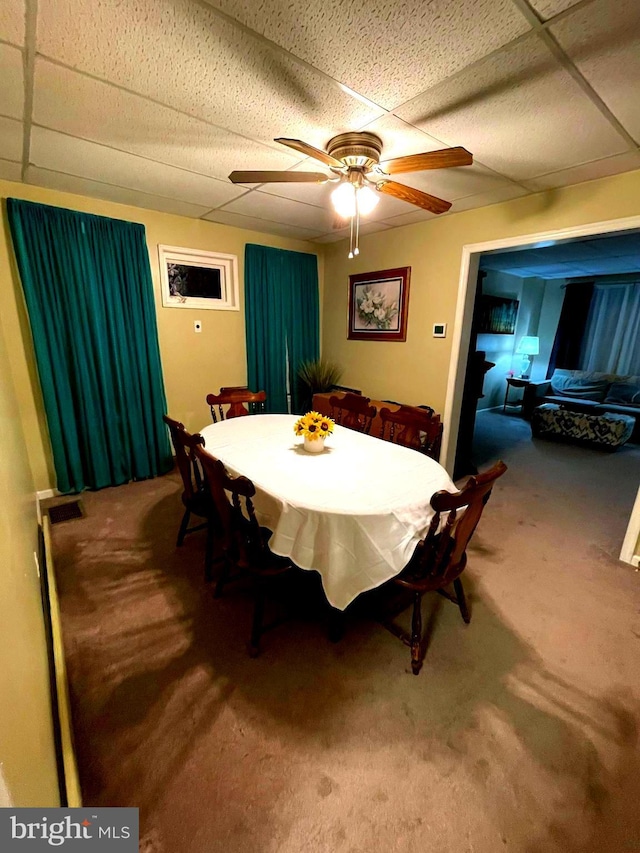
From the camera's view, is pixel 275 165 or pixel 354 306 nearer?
pixel 275 165

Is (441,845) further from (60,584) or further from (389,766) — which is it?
(60,584)

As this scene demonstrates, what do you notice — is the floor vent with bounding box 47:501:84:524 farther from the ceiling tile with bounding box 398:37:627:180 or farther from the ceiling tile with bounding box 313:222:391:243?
the ceiling tile with bounding box 313:222:391:243

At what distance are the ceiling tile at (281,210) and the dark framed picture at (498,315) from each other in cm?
335

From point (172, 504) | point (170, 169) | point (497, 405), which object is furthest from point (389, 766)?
point (497, 405)

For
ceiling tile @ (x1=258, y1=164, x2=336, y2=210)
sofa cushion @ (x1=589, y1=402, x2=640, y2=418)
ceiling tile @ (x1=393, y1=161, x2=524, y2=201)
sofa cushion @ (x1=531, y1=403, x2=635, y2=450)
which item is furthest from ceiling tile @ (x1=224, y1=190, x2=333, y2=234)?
sofa cushion @ (x1=589, y1=402, x2=640, y2=418)

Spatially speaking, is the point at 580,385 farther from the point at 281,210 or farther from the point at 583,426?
the point at 281,210

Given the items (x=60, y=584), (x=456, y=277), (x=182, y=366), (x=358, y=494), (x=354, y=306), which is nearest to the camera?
(x=358, y=494)

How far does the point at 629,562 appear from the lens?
230 centimetres

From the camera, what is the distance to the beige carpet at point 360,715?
108 cm

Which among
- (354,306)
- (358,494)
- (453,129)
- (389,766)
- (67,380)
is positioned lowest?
(389,766)

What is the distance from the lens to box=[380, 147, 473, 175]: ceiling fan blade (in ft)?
4.50

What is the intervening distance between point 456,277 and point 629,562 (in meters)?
2.48

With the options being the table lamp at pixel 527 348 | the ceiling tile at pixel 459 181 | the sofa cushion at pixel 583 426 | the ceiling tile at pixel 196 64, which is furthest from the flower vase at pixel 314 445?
the table lamp at pixel 527 348

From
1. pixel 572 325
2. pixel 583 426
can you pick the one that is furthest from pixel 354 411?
pixel 572 325
